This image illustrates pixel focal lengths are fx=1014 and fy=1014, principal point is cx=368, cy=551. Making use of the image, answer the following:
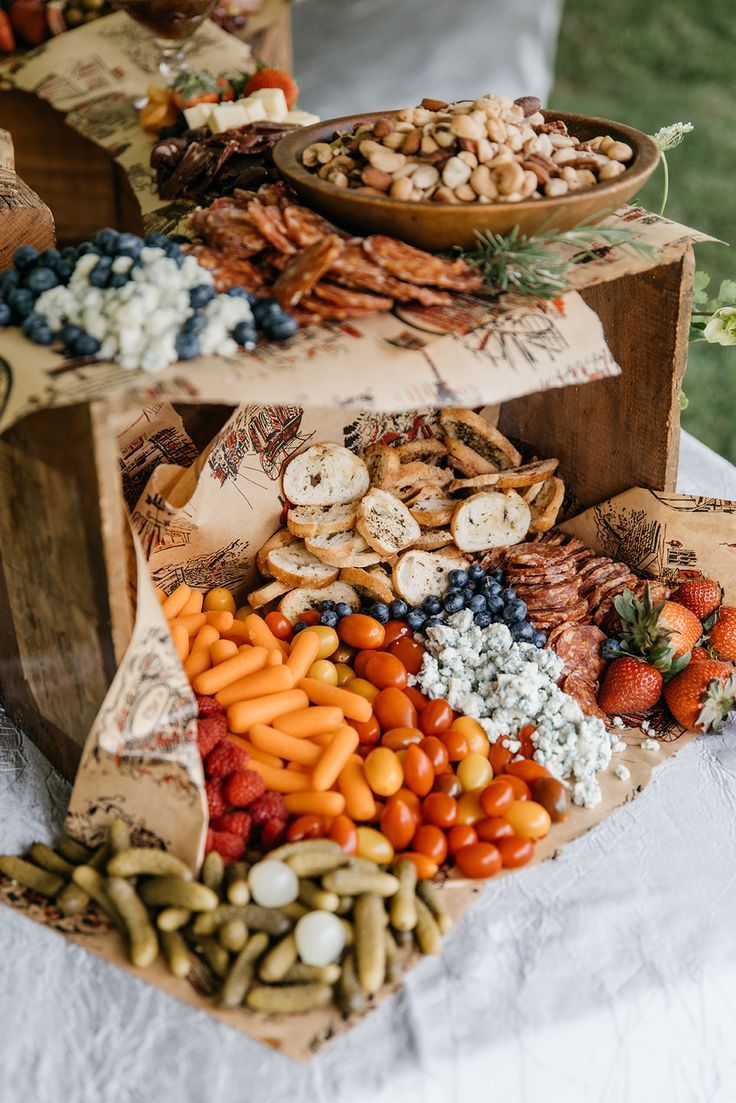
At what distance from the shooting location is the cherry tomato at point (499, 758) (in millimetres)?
1791

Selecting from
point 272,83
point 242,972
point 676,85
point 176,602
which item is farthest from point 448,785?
point 676,85

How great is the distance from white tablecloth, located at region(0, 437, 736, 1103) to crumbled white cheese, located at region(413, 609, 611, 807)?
15 centimetres

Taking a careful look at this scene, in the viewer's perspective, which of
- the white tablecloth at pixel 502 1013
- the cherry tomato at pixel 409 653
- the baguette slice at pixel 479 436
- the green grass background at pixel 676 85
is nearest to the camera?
the white tablecloth at pixel 502 1013

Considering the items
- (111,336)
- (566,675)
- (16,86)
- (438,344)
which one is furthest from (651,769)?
(16,86)

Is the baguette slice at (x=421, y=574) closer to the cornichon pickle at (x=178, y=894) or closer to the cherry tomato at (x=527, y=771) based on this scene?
the cherry tomato at (x=527, y=771)

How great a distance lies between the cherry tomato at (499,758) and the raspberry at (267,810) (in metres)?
0.39

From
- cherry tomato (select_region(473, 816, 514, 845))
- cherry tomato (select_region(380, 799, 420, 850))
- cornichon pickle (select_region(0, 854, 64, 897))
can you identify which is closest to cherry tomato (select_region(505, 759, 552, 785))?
cherry tomato (select_region(473, 816, 514, 845))

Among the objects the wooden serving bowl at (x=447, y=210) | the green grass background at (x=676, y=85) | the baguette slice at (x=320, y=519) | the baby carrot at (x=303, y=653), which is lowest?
the green grass background at (x=676, y=85)

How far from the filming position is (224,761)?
1.67m

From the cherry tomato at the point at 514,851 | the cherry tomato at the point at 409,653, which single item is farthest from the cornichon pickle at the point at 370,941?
the cherry tomato at the point at 409,653

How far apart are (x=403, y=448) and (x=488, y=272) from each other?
2.18 feet

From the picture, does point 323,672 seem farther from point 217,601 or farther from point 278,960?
point 278,960

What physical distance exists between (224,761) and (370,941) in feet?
1.28

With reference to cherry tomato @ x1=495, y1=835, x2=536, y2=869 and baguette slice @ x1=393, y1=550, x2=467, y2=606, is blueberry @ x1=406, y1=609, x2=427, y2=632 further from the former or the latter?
cherry tomato @ x1=495, y1=835, x2=536, y2=869
